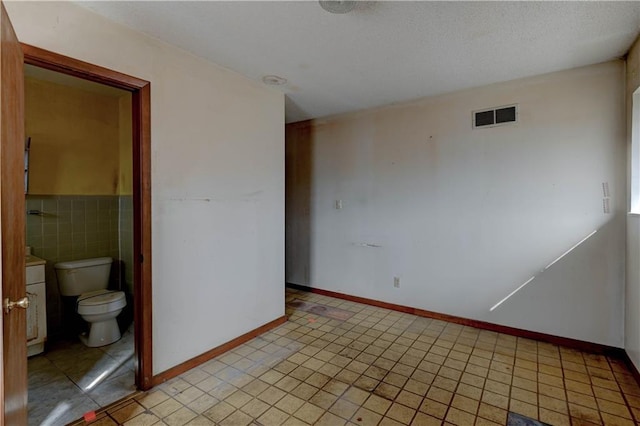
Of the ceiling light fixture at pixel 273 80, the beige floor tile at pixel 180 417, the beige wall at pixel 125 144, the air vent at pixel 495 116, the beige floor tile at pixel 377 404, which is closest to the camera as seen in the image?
the beige floor tile at pixel 180 417

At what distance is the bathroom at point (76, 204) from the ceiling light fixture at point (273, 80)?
1.57 metres

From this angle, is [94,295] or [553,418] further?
[94,295]

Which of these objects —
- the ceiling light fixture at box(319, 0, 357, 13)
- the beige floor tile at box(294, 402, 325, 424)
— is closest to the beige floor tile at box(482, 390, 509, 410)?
the beige floor tile at box(294, 402, 325, 424)

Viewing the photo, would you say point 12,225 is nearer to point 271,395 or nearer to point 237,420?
point 237,420

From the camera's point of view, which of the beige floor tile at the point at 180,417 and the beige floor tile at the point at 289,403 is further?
the beige floor tile at the point at 289,403

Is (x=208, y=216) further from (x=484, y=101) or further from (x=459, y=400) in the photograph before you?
(x=484, y=101)

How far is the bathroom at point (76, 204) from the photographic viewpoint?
2468 millimetres

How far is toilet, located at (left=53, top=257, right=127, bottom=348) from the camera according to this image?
2678 mm

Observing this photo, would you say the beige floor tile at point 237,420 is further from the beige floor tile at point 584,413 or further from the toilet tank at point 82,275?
the toilet tank at point 82,275

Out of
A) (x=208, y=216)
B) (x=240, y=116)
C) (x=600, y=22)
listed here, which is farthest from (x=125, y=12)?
(x=600, y=22)

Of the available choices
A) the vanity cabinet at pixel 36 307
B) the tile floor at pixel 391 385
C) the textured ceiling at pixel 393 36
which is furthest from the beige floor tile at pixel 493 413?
the vanity cabinet at pixel 36 307

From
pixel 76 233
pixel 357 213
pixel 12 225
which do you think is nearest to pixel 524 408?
pixel 357 213

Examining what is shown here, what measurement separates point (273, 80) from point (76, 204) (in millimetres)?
2353

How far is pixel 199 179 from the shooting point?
97.1 inches
